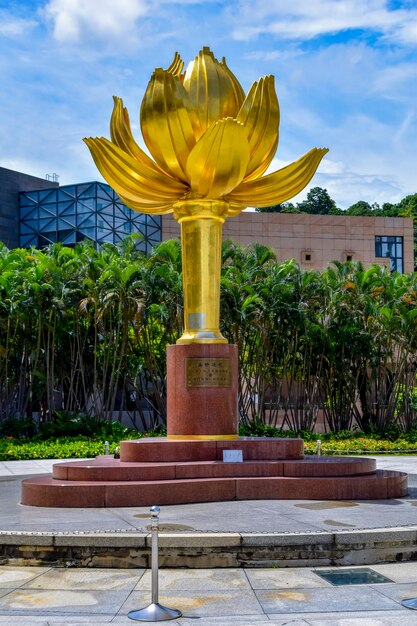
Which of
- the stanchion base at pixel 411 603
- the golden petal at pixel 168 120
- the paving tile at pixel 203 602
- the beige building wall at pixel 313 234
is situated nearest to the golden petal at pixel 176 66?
the golden petal at pixel 168 120

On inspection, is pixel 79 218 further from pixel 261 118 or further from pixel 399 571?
pixel 399 571

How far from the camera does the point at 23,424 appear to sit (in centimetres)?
2305

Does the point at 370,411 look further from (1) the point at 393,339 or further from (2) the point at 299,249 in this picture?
(2) the point at 299,249

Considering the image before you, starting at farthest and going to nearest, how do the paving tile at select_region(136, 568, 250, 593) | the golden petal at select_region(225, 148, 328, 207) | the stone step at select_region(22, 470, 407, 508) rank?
the golden petal at select_region(225, 148, 328, 207), the stone step at select_region(22, 470, 407, 508), the paving tile at select_region(136, 568, 250, 593)

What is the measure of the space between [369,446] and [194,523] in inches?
574

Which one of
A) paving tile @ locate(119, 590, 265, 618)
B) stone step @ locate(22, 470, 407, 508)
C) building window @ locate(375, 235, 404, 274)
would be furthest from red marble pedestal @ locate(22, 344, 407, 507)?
building window @ locate(375, 235, 404, 274)

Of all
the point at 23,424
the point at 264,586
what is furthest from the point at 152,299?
the point at 264,586

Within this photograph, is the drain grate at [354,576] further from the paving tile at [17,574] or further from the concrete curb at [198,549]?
the paving tile at [17,574]

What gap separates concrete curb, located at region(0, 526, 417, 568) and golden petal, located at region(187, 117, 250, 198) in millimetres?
6001

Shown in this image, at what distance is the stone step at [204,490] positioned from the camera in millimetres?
9781

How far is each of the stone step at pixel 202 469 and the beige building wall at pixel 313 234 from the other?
2847 cm

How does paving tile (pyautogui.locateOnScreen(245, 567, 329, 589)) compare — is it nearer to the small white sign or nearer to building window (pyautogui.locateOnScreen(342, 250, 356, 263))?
the small white sign

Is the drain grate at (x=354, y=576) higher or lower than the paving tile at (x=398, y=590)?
lower

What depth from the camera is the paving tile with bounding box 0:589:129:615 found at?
601cm
